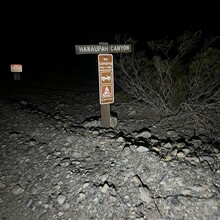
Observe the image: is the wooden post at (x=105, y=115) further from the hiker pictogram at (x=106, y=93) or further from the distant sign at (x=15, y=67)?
the distant sign at (x=15, y=67)

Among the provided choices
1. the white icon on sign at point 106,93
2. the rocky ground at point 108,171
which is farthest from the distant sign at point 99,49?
the rocky ground at point 108,171

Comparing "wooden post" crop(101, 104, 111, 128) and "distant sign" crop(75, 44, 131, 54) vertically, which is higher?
"distant sign" crop(75, 44, 131, 54)

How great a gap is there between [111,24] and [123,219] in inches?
874

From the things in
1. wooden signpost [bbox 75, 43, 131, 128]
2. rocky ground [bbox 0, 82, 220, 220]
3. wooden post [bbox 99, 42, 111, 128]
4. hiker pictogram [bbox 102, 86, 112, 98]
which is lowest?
rocky ground [bbox 0, 82, 220, 220]

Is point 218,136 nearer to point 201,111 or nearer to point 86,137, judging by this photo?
point 201,111

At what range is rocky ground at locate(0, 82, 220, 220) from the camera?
7.70 ft

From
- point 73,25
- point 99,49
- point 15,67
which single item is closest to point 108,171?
point 99,49

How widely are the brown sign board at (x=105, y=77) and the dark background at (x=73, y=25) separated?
12750 mm

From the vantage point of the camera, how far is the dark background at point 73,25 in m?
17.3

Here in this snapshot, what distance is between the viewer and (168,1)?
57.4ft

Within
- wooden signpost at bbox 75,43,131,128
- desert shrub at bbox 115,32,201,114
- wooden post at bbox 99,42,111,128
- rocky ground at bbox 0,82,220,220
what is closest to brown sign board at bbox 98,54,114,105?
wooden signpost at bbox 75,43,131,128

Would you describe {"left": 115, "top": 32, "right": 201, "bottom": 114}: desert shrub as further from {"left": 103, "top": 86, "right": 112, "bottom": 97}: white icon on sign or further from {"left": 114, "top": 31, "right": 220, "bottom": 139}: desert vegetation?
{"left": 103, "top": 86, "right": 112, "bottom": 97}: white icon on sign

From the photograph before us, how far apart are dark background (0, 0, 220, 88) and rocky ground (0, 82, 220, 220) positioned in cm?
1271

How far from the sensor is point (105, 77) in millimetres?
3682
